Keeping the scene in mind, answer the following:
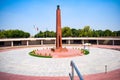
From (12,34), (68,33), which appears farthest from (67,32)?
(12,34)

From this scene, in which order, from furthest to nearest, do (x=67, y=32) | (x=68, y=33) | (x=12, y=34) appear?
(x=67, y=32), (x=68, y=33), (x=12, y=34)

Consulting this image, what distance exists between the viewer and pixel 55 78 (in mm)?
14625

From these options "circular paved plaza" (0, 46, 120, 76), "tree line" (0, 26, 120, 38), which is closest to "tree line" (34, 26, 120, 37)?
"tree line" (0, 26, 120, 38)

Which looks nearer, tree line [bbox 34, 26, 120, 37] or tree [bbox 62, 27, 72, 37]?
tree line [bbox 34, 26, 120, 37]

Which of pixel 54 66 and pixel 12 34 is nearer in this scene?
pixel 54 66

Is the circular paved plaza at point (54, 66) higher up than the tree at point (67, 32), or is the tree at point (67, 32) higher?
the tree at point (67, 32)

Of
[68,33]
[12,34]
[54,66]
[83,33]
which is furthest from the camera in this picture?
[68,33]

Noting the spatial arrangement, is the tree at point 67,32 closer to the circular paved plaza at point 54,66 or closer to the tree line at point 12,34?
the tree line at point 12,34

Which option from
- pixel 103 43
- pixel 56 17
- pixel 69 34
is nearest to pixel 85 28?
pixel 69 34

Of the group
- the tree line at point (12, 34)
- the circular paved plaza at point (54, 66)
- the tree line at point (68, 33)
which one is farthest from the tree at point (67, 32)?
the circular paved plaza at point (54, 66)

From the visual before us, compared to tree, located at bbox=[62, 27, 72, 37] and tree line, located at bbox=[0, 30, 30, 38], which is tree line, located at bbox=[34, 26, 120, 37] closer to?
tree, located at bbox=[62, 27, 72, 37]

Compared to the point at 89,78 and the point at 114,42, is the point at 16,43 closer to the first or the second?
the point at 114,42

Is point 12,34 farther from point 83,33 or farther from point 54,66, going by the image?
point 54,66

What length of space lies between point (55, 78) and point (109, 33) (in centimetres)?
7340
